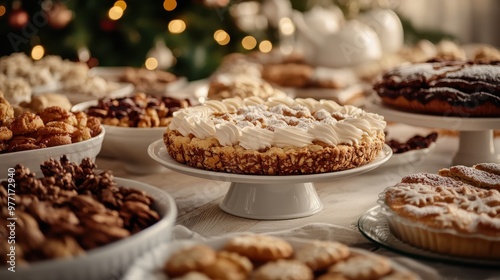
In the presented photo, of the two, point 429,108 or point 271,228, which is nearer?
point 271,228

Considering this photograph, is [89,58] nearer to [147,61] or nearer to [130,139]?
[147,61]

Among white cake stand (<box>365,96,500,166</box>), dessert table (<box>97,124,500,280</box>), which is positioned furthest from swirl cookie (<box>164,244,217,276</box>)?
white cake stand (<box>365,96,500,166</box>)

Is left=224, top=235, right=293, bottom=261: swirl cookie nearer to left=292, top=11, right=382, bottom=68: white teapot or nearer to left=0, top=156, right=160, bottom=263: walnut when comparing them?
left=0, top=156, right=160, bottom=263: walnut

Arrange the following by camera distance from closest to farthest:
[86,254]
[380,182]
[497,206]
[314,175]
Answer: [86,254] < [497,206] < [314,175] < [380,182]

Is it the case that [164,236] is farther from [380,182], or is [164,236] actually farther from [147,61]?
[147,61]

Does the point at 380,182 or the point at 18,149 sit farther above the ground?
the point at 18,149

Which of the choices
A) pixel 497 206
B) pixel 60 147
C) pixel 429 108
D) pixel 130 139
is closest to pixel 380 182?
pixel 429 108

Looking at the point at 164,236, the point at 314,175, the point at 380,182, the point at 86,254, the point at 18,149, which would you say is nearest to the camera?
the point at 86,254

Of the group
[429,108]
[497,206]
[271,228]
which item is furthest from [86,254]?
[429,108]
